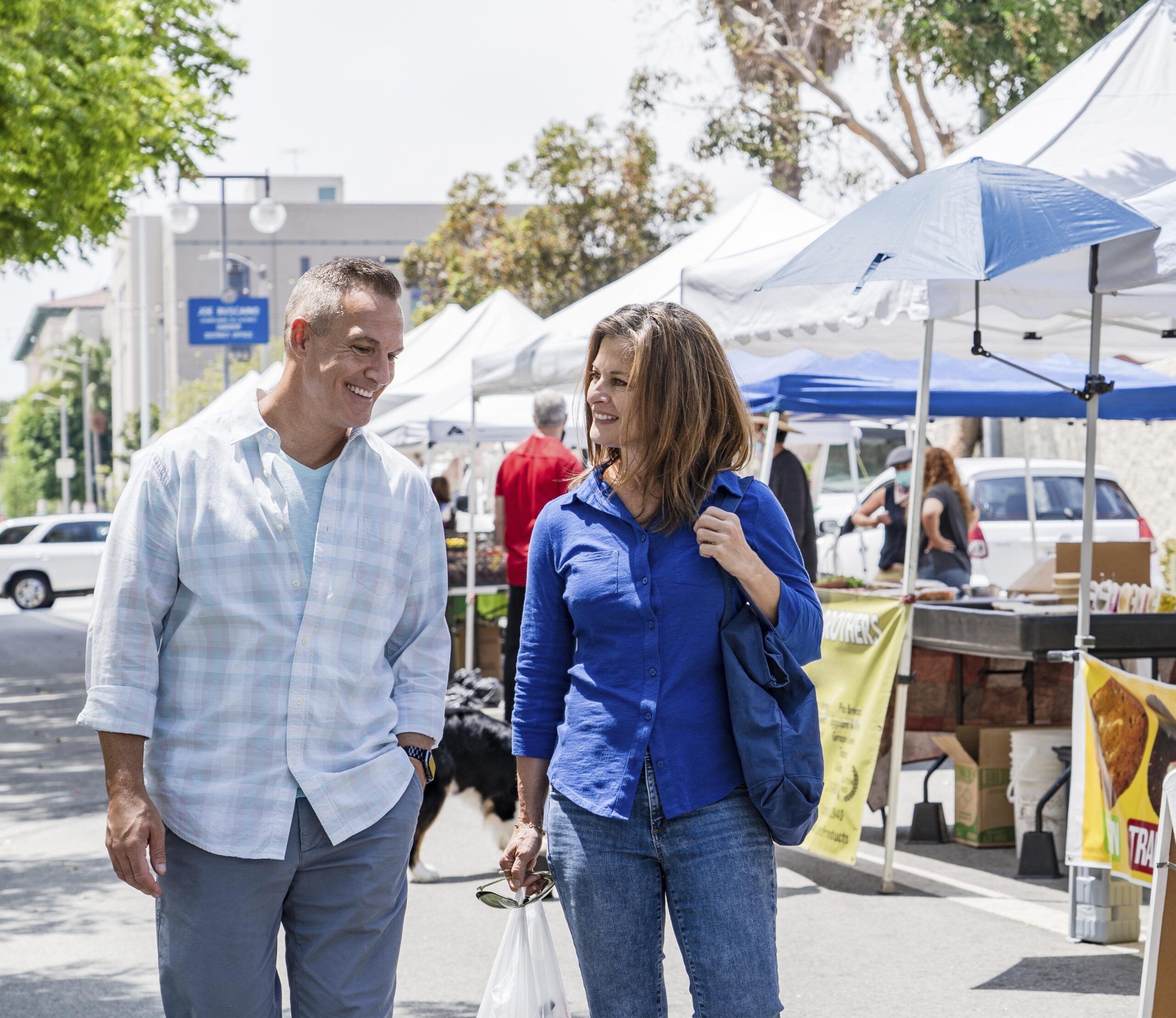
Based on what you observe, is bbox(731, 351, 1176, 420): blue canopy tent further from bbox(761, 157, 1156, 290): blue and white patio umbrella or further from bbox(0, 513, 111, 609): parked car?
bbox(0, 513, 111, 609): parked car

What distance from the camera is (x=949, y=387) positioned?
10.8 metres

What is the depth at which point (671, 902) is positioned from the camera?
2.78m

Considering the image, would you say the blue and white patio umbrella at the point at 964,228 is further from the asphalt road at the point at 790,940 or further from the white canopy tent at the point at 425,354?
the white canopy tent at the point at 425,354

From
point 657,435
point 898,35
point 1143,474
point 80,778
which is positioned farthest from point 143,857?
point 1143,474

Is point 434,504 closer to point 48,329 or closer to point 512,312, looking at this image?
point 512,312

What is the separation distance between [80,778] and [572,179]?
20580 millimetres

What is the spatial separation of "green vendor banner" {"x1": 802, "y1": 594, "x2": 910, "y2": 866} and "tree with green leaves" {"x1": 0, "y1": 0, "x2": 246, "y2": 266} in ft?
24.3

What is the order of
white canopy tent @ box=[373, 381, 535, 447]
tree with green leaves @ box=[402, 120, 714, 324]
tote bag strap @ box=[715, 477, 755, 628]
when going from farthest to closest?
tree with green leaves @ box=[402, 120, 714, 324] < white canopy tent @ box=[373, 381, 535, 447] < tote bag strap @ box=[715, 477, 755, 628]

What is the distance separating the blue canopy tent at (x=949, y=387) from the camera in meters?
9.91

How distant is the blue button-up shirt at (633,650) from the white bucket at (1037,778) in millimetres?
4154

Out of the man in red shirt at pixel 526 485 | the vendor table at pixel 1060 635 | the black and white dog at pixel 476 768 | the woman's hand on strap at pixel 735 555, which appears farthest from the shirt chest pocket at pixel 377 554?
the man in red shirt at pixel 526 485

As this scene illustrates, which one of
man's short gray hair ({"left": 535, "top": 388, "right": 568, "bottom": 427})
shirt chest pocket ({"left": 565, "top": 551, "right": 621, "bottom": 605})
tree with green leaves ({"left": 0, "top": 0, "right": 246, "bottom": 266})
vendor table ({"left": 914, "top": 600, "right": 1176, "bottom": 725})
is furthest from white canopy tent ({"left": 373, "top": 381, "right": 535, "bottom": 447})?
shirt chest pocket ({"left": 565, "top": 551, "right": 621, "bottom": 605})

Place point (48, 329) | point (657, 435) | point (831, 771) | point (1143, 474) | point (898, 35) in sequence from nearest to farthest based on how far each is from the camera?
1. point (657, 435)
2. point (831, 771)
3. point (898, 35)
4. point (1143, 474)
5. point (48, 329)

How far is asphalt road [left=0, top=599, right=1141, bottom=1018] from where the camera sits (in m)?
4.93
